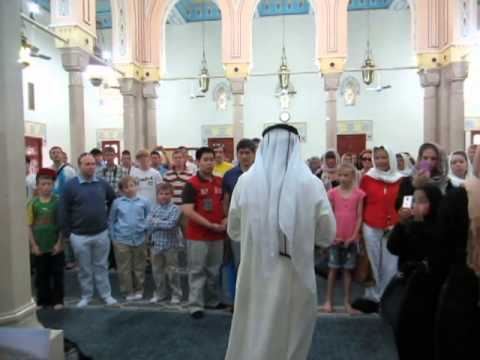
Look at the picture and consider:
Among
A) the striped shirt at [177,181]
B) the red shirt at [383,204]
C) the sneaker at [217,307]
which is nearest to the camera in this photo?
the red shirt at [383,204]

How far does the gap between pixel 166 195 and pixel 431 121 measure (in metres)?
8.55

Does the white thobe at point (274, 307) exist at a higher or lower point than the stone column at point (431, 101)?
lower

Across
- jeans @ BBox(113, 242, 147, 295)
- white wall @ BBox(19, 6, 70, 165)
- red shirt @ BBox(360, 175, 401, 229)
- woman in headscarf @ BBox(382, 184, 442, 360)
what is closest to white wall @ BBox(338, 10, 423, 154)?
white wall @ BBox(19, 6, 70, 165)

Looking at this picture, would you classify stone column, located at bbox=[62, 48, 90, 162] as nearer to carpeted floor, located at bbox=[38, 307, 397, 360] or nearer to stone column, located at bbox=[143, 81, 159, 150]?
stone column, located at bbox=[143, 81, 159, 150]

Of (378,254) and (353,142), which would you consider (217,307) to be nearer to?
(378,254)

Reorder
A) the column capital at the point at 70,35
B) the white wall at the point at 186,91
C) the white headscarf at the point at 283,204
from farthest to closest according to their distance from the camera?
the white wall at the point at 186,91 → the column capital at the point at 70,35 → the white headscarf at the point at 283,204

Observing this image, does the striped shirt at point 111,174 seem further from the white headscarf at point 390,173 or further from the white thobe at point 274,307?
the white thobe at point 274,307

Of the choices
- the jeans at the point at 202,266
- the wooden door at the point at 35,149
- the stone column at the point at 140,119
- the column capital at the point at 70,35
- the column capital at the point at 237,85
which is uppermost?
the column capital at the point at 70,35

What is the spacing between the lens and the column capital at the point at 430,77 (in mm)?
10547

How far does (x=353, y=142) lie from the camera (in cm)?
1616

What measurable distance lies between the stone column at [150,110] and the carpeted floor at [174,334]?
25.9ft

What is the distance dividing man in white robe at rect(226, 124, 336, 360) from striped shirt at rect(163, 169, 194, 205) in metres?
2.66

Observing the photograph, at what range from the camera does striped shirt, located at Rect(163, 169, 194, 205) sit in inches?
207

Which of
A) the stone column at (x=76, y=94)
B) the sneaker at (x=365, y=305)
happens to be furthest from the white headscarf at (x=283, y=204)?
the stone column at (x=76, y=94)
